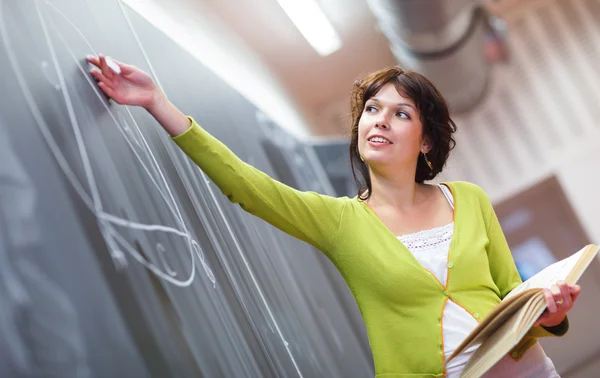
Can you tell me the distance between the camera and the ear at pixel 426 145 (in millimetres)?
1605

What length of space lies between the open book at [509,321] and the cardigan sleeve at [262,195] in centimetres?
35

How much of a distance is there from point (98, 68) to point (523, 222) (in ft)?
14.2

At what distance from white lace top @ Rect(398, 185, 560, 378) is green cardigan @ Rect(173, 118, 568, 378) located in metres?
0.01

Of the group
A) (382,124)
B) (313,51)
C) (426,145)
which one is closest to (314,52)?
(313,51)

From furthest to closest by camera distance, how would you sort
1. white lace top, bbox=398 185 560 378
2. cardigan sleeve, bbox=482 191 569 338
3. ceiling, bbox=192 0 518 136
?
ceiling, bbox=192 0 518 136 → cardigan sleeve, bbox=482 191 569 338 → white lace top, bbox=398 185 560 378

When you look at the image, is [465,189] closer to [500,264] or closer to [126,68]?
[500,264]

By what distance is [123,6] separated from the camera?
1.74 meters

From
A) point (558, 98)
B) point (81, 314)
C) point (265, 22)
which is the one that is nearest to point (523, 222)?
point (558, 98)

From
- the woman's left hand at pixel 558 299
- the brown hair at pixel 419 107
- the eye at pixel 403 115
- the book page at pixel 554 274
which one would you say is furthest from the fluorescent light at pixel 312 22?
the woman's left hand at pixel 558 299

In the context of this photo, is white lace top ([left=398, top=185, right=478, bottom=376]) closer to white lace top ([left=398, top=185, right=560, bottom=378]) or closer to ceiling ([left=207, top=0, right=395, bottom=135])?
white lace top ([left=398, top=185, right=560, bottom=378])

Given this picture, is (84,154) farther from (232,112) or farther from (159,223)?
(232,112)

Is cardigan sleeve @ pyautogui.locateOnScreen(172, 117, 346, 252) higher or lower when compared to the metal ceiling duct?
lower

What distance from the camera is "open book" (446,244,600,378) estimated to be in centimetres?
110

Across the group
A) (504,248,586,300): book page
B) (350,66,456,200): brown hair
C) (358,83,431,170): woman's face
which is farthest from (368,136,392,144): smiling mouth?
(504,248,586,300): book page
